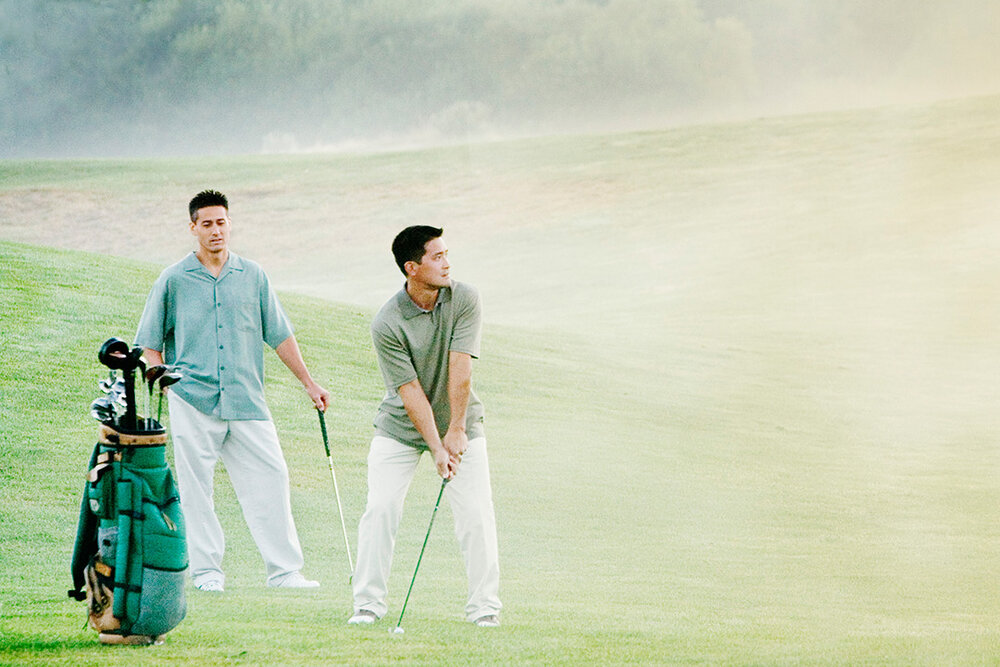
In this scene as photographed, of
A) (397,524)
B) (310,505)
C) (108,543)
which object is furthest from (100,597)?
(310,505)

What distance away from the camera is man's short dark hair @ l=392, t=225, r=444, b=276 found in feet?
13.8

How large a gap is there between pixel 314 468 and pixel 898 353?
39.3 ft

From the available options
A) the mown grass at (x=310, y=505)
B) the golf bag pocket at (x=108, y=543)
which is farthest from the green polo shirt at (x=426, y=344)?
the golf bag pocket at (x=108, y=543)

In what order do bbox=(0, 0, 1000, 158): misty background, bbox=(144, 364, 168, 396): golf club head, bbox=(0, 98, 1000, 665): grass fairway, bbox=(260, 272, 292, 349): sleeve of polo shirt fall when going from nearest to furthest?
bbox=(144, 364, 168, 396): golf club head < bbox=(0, 98, 1000, 665): grass fairway < bbox=(260, 272, 292, 349): sleeve of polo shirt < bbox=(0, 0, 1000, 158): misty background

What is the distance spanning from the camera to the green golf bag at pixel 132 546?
144 inches

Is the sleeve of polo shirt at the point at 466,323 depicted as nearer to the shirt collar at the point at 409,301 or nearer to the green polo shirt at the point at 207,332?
the shirt collar at the point at 409,301

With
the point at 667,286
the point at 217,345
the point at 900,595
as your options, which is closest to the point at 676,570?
the point at 900,595

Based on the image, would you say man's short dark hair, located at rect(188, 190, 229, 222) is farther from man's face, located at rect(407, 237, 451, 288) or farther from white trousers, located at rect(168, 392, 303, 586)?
man's face, located at rect(407, 237, 451, 288)

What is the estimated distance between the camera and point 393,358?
421cm

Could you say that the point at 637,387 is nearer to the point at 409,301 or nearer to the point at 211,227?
the point at 211,227

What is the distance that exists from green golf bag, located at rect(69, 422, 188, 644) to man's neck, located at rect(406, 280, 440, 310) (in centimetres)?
89

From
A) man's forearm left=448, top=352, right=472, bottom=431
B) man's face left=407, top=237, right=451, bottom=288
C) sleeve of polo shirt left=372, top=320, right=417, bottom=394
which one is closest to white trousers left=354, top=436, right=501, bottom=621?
man's forearm left=448, top=352, right=472, bottom=431

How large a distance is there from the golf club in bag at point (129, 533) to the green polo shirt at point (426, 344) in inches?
30.3

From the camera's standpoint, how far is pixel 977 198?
2803 cm
